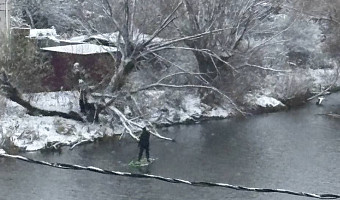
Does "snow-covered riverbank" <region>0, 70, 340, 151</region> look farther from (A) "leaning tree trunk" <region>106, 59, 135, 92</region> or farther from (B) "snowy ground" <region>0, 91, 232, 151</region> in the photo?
(A) "leaning tree trunk" <region>106, 59, 135, 92</region>

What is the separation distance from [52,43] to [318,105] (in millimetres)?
10127

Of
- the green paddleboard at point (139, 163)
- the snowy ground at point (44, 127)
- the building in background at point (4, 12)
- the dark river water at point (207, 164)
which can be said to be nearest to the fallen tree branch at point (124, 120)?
the dark river water at point (207, 164)

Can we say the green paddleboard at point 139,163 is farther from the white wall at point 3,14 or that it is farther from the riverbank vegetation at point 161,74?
the white wall at point 3,14

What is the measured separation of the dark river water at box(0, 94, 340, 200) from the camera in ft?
46.4

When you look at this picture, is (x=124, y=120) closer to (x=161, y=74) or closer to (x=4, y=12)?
(x=161, y=74)

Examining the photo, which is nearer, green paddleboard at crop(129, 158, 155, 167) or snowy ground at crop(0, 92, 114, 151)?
green paddleboard at crop(129, 158, 155, 167)

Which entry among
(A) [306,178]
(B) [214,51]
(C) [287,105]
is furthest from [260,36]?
(A) [306,178]

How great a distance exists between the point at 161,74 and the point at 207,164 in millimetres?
7935

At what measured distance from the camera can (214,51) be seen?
2380cm

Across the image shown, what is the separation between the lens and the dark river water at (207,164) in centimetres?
1414

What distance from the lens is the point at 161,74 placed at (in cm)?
2430

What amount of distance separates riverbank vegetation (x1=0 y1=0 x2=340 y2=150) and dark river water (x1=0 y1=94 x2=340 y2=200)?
105cm

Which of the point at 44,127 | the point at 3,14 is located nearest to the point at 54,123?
the point at 44,127

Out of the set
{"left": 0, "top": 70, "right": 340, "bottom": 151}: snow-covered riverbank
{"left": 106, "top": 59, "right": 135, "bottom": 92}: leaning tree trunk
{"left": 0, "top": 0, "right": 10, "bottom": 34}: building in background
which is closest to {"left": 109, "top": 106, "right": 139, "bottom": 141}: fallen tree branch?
{"left": 0, "top": 70, "right": 340, "bottom": 151}: snow-covered riverbank
